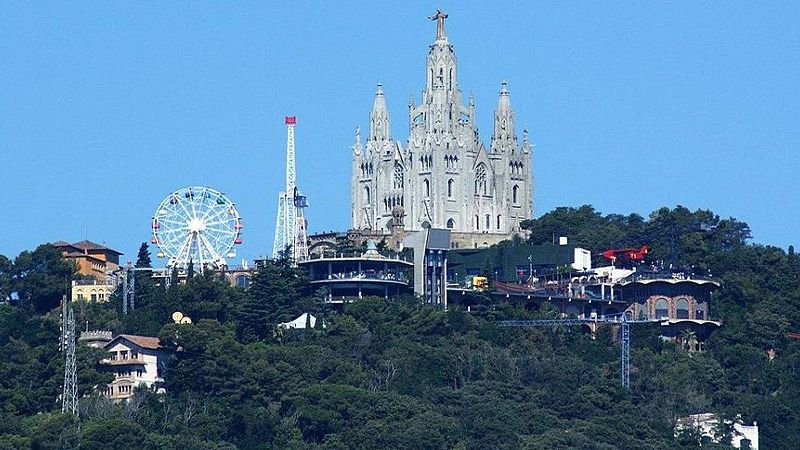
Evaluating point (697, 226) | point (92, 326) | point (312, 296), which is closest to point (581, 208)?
point (697, 226)

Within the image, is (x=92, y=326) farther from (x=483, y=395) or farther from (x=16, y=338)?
(x=483, y=395)

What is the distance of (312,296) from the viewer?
16112 centimetres

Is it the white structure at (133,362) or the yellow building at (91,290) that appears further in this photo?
the yellow building at (91,290)

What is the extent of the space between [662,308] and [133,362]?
113ft

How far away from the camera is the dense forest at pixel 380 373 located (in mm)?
135375

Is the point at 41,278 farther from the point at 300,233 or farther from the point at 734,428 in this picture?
the point at 734,428

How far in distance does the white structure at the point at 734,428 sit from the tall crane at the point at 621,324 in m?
3.81

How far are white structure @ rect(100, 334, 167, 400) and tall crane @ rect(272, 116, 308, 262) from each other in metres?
22.8

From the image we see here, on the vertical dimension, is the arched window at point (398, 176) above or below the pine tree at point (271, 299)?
above

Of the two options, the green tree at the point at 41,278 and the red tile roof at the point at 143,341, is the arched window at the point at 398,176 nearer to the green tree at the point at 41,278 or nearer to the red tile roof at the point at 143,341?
the green tree at the point at 41,278

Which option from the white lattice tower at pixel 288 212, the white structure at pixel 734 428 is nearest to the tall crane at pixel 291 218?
the white lattice tower at pixel 288 212

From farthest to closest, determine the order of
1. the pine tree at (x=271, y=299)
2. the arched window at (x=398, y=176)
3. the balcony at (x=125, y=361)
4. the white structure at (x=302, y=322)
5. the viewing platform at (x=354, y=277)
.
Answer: the arched window at (x=398, y=176), the viewing platform at (x=354, y=277), the white structure at (x=302, y=322), the pine tree at (x=271, y=299), the balcony at (x=125, y=361)

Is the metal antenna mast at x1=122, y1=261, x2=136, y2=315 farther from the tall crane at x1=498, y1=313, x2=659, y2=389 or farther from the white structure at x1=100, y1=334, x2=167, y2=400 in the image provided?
the tall crane at x1=498, y1=313, x2=659, y2=389

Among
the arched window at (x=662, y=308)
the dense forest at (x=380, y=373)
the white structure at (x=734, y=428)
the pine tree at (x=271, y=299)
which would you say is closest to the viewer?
the dense forest at (x=380, y=373)
